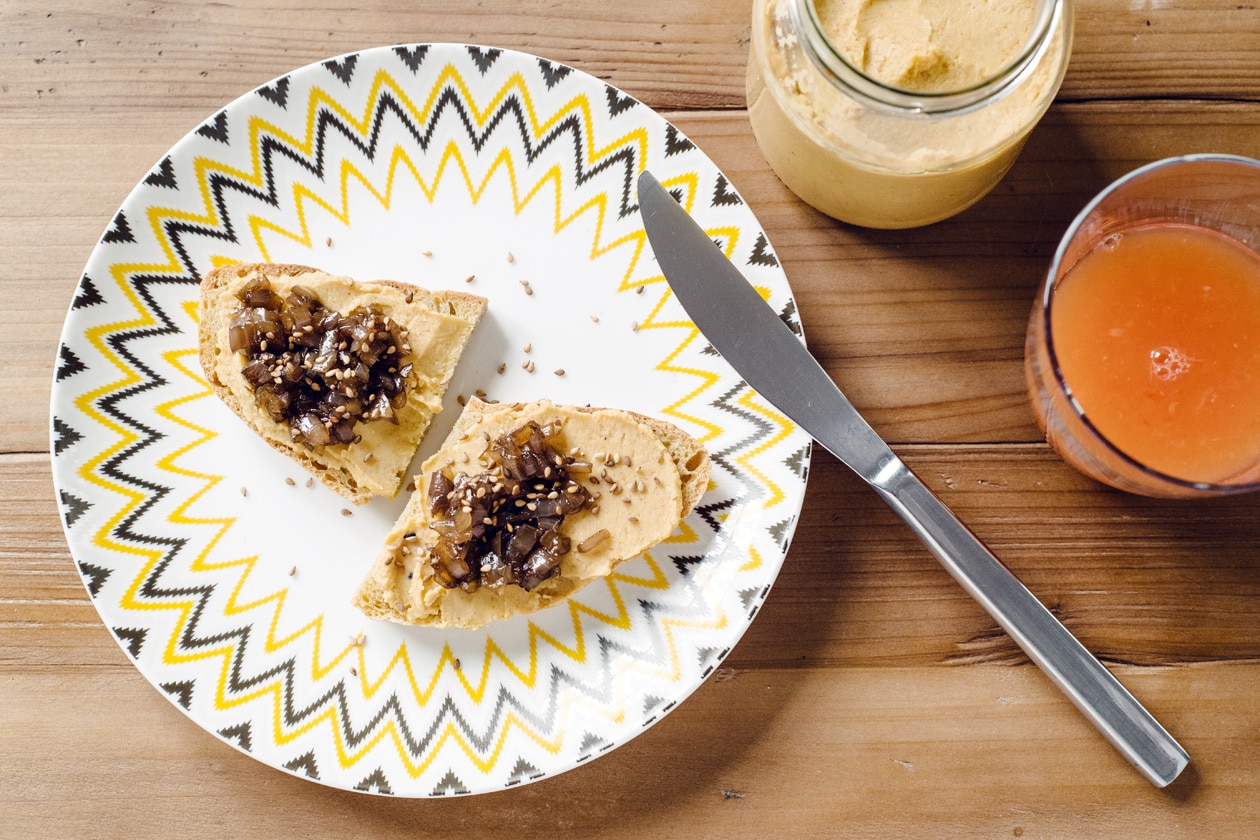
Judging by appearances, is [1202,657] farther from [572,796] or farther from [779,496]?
[572,796]

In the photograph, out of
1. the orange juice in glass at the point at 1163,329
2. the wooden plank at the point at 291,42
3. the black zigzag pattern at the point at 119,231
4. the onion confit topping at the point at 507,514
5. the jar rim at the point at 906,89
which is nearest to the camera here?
the jar rim at the point at 906,89

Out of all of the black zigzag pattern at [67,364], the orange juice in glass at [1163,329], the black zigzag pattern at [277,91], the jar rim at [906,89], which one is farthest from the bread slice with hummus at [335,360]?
the orange juice in glass at [1163,329]

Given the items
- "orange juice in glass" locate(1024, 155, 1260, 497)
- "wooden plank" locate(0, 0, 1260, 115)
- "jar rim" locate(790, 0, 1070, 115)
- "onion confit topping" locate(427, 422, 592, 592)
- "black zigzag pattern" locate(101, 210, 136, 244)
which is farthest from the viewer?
"wooden plank" locate(0, 0, 1260, 115)

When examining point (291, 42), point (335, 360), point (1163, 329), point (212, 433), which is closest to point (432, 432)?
point (335, 360)

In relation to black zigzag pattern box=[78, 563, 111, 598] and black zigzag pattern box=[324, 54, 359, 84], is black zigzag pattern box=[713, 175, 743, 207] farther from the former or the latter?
black zigzag pattern box=[78, 563, 111, 598]

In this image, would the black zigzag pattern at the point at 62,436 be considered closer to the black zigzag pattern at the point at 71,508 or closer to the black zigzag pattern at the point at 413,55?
the black zigzag pattern at the point at 71,508

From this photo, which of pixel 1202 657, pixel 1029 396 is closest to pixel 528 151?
pixel 1029 396

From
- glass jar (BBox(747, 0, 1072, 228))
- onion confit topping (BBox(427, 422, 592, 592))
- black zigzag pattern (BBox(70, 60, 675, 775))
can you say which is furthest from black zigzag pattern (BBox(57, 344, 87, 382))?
glass jar (BBox(747, 0, 1072, 228))
